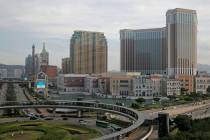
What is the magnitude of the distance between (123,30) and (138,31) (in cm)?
382

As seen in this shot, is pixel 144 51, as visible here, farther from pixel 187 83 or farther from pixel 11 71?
pixel 11 71

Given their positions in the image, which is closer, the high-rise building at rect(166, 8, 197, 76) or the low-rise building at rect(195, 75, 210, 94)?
the low-rise building at rect(195, 75, 210, 94)

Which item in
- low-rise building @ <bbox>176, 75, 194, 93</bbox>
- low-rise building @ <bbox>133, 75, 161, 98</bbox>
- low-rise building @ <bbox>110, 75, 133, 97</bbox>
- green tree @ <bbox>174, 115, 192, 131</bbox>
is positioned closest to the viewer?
green tree @ <bbox>174, 115, 192, 131</bbox>

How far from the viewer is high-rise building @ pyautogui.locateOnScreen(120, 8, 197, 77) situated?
237ft

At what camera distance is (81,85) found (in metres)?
74.1

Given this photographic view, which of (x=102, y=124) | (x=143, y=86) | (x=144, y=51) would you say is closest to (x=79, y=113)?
(x=102, y=124)

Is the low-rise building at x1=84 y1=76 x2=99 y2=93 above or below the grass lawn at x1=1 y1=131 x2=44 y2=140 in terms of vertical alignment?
above

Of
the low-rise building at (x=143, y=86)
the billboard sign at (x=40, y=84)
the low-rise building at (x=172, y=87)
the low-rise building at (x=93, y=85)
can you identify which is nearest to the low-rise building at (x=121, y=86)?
the low-rise building at (x=143, y=86)

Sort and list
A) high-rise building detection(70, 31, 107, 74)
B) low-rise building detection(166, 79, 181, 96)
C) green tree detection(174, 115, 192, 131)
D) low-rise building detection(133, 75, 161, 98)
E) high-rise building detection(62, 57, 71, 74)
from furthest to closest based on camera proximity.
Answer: high-rise building detection(62, 57, 71, 74) < high-rise building detection(70, 31, 107, 74) < low-rise building detection(166, 79, 181, 96) < low-rise building detection(133, 75, 161, 98) < green tree detection(174, 115, 192, 131)

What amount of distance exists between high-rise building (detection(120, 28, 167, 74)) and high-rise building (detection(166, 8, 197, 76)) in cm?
589

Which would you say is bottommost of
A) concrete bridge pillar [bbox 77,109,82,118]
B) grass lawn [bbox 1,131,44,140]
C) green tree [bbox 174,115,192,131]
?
grass lawn [bbox 1,131,44,140]

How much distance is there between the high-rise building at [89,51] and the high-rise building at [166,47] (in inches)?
190

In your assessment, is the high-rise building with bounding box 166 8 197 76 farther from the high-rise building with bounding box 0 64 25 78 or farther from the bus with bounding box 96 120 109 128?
the high-rise building with bounding box 0 64 25 78

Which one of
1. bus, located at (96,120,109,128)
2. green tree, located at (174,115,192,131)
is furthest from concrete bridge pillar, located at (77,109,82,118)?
green tree, located at (174,115,192,131)
